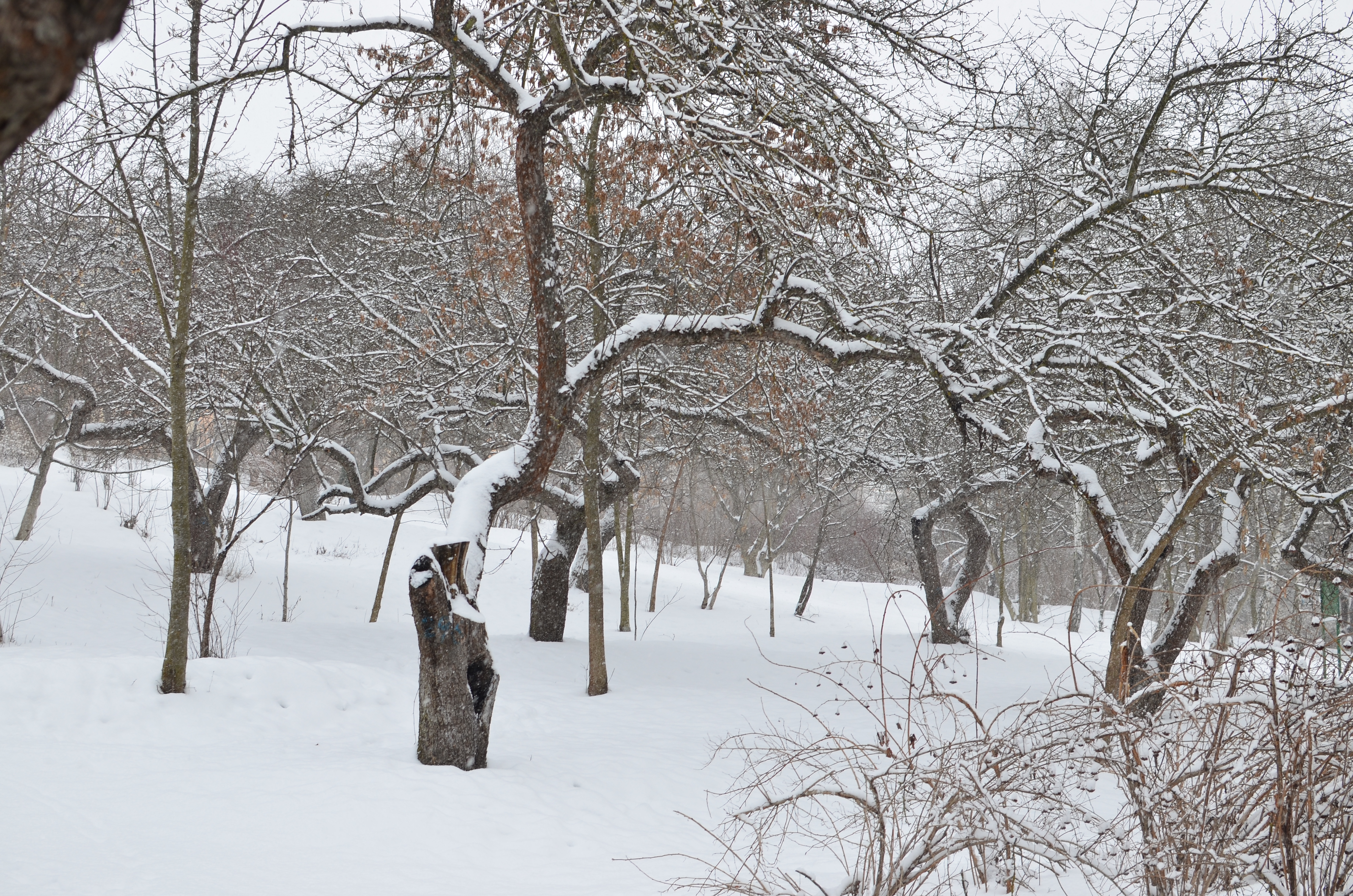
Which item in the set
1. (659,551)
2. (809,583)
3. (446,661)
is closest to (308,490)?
(659,551)

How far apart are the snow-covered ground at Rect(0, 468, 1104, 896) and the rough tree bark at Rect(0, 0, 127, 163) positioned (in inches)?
129

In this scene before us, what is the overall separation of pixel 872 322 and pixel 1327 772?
182 inches

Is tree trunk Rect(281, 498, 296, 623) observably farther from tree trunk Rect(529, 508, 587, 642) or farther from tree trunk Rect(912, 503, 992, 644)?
tree trunk Rect(912, 503, 992, 644)

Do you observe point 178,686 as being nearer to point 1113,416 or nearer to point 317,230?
point 1113,416

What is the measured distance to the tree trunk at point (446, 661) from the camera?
5777 millimetres

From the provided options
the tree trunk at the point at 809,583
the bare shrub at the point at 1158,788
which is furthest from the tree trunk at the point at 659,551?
the bare shrub at the point at 1158,788

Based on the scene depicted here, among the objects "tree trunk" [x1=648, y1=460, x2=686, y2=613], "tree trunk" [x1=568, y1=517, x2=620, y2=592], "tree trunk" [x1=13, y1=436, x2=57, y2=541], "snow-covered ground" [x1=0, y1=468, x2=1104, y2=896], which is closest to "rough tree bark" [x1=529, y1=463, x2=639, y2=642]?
"tree trunk" [x1=568, y1=517, x2=620, y2=592]

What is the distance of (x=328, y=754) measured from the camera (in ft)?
19.9

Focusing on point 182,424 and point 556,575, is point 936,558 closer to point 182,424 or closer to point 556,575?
point 556,575

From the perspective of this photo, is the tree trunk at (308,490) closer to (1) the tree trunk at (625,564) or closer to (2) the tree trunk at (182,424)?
(2) the tree trunk at (182,424)

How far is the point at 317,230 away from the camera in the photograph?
13.4 m

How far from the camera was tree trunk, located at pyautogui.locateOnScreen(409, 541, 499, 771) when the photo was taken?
19.0 ft

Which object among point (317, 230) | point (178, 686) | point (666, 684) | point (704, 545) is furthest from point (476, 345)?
point (704, 545)

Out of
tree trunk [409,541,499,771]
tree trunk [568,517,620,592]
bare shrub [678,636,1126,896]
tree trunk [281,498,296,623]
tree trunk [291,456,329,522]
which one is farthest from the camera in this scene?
tree trunk [568,517,620,592]
